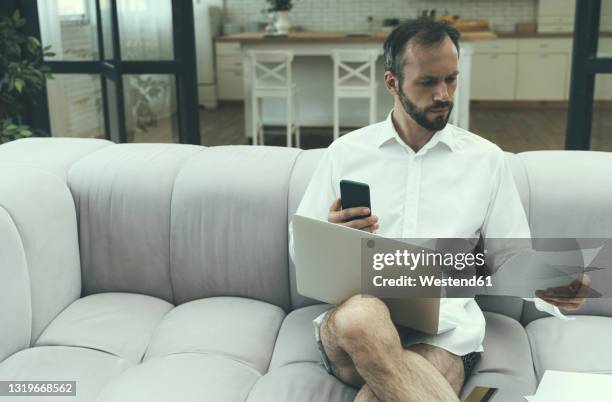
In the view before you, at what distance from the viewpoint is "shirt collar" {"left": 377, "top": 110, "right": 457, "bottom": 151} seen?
1.82m

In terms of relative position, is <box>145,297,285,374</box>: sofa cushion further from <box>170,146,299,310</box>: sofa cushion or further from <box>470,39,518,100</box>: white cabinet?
<box>470,39,518,100</box>: white cabinet

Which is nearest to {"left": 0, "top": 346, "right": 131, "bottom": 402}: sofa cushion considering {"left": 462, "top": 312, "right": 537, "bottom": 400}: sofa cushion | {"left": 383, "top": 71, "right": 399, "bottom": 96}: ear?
{"left": 462, "top": 312, "right": 537, "bottom": 400}: sofa cushion

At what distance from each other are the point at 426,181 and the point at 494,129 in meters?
5.25

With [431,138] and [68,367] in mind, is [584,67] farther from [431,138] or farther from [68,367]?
[68,367]

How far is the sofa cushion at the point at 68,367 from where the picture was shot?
1730mm

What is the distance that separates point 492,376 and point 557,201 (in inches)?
22.9

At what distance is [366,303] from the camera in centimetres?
152

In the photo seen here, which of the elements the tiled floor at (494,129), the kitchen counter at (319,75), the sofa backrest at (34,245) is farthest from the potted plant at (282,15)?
the sofa backrest at (34,245)

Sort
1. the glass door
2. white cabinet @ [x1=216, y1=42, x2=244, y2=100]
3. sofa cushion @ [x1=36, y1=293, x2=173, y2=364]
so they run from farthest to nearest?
white cabinet @ [x1=216, y1=42, x2=244, y2=100] < the glass door < sofa cushion @ [x1=36, y1=293, x2=173, y2=364]

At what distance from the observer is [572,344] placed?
6.07 feet

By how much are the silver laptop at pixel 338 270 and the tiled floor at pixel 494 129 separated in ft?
14.8

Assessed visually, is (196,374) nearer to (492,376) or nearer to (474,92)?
(492,376)

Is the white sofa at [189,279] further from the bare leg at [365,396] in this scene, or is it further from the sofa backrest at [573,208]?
the bare leg at [365,396]

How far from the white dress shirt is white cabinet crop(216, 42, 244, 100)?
6948 millimetres
